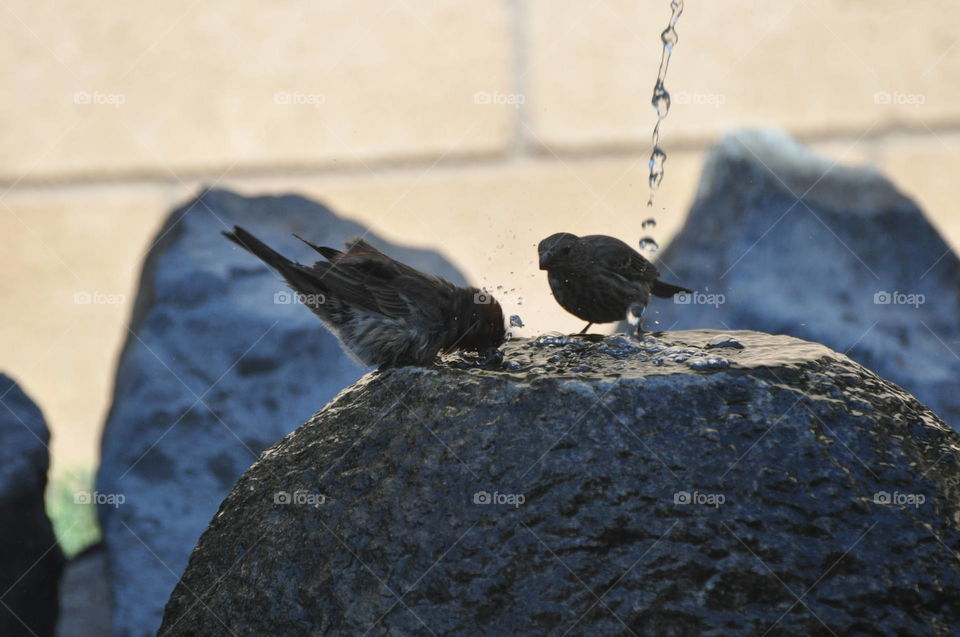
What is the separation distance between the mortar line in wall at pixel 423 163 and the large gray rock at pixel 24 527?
2.53 m

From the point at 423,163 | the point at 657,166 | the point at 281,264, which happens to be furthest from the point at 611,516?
the point at 423,163

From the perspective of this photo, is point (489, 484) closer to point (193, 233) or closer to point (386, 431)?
point (386, 431)

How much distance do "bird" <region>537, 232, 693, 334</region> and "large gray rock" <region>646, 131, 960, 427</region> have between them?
1544mm

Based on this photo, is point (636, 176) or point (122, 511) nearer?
point (122, 511)

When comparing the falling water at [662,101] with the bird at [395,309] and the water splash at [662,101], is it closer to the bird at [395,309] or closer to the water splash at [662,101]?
the water splash at [662,101]

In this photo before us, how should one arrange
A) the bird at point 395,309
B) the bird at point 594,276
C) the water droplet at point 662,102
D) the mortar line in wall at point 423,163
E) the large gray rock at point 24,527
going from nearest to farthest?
the bird at point 395,309, the bird at point 594,276, the large gray rock at point 24,527, the water droplet at point 662,102, the mortar line in wall at point 423,163

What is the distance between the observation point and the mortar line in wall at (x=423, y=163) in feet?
21.6

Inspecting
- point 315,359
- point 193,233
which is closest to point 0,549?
point 315,359

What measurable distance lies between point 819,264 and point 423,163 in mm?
2643

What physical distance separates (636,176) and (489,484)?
4.31 m

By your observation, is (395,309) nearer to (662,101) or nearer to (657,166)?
(657,166)

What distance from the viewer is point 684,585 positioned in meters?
2.41

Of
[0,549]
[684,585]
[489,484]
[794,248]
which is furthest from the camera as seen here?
[794,248]

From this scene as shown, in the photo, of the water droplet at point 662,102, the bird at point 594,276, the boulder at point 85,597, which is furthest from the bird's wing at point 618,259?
the boulder at point 85,597
